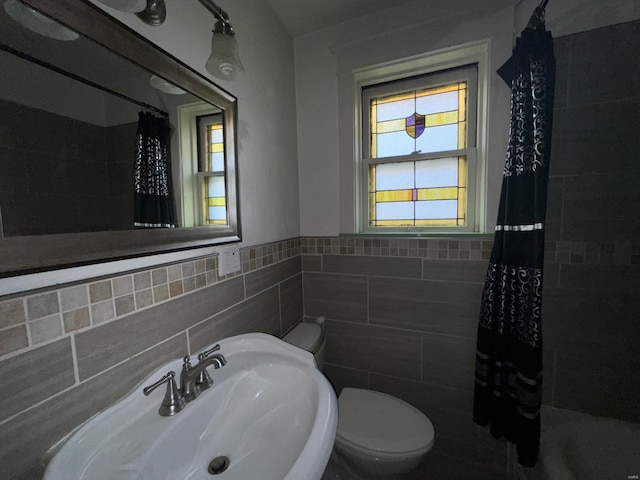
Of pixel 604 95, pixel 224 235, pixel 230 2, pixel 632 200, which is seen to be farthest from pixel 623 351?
pixel 230 2

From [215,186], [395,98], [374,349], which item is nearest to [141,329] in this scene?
[215,186]

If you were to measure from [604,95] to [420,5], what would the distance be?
921 millimetres

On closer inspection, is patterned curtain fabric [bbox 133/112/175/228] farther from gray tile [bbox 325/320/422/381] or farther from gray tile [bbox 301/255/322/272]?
gray tile [bbox 325/320/422/381]

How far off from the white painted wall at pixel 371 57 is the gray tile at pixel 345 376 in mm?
862

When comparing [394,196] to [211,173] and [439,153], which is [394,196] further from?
[211,173]

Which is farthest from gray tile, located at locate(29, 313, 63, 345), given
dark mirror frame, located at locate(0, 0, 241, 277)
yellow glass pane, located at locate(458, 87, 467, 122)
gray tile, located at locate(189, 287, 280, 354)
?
yellow glass pane, located at locate(458, 87, 467, 122)

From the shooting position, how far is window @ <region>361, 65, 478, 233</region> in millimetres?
1359

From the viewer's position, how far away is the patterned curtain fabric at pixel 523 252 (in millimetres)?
1028

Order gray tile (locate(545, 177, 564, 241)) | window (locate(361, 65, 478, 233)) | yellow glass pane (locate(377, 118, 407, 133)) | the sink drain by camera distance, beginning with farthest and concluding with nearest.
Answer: yellow glass pane (locate(377, 118, 407, 133)) < window (locate(361, 65, 478, 233)) < gray tile (locate(545, 177, 564, 241)) < the sink drain

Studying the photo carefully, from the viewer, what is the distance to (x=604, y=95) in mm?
1069

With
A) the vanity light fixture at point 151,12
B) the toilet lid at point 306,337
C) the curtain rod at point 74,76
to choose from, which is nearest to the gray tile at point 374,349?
the toilet lid at point 306,337

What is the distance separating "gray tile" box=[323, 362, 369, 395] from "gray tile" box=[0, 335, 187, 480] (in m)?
1.15

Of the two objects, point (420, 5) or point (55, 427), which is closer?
point (55, 427)

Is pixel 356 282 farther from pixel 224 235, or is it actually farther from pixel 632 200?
pixel 632 200
